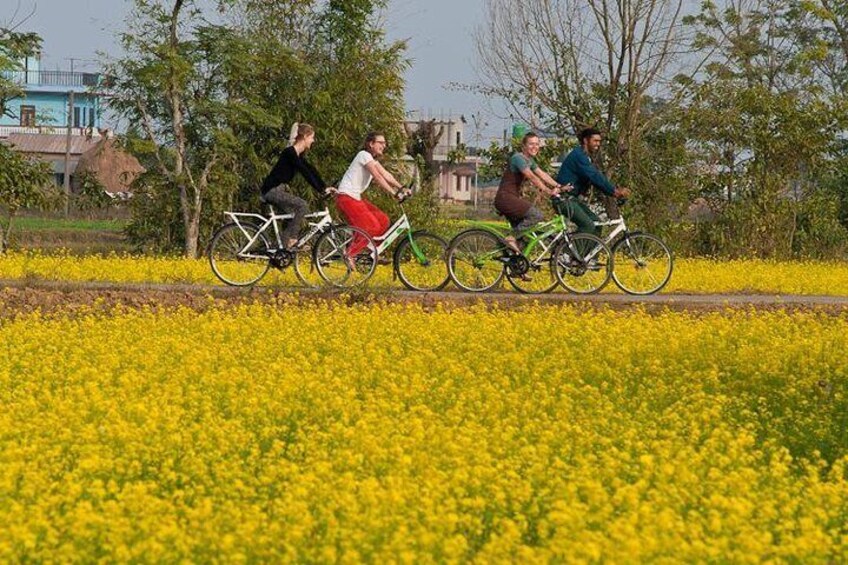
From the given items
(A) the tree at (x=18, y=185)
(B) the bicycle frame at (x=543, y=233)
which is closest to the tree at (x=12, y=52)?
(A) the tree at (x=18, y=185)

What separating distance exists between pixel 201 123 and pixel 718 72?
30.9ft

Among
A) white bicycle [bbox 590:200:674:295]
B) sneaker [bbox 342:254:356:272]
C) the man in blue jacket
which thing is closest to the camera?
sneaker [bbox 342:254:356:272]

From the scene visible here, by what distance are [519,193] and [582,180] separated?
710 mm

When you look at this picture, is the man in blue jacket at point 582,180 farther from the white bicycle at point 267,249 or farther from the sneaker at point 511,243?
the white bicycle at point 267,249

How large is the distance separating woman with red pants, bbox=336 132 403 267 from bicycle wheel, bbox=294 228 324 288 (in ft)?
1.67

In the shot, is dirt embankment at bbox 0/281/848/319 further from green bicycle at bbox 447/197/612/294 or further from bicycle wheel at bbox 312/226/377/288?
bicycle wheel at bbox 312/226/377/288

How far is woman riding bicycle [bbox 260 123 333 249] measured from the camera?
15.2 meters

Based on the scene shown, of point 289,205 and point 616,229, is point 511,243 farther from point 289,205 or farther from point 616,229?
point 289,205

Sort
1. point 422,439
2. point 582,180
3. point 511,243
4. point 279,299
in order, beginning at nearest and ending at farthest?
point 422,439
point 279,299
point 511,243
point 582,180

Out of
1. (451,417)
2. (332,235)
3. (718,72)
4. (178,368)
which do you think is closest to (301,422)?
(451,417)

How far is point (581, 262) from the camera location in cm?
1558

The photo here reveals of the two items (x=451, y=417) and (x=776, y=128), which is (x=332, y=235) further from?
(x=776, y=128)

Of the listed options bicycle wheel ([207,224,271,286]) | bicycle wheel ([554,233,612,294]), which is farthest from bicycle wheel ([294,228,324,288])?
bicycle wheel ([554,233,612,294])

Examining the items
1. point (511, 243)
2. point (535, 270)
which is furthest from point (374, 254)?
point (535, 270)
